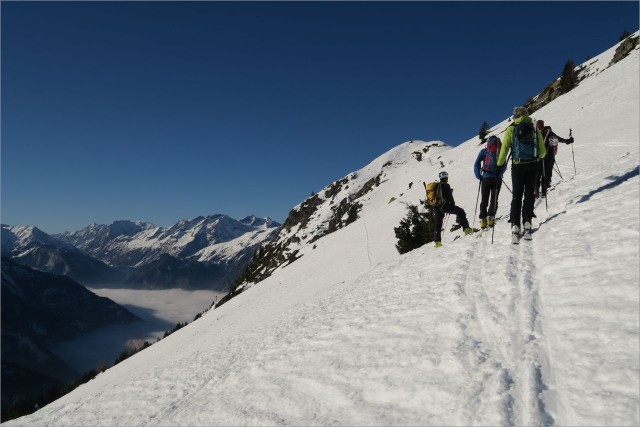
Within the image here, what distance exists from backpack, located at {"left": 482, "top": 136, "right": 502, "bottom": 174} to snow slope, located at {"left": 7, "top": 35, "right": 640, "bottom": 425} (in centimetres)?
186

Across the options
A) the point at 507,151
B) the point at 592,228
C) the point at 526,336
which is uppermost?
the point at 507,151

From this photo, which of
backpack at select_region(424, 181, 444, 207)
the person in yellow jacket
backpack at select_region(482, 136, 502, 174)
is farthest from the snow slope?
backpack at select_region(482, 136, 502, 174)

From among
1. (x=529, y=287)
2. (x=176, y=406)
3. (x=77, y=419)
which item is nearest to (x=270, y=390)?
(x=176, y=406)

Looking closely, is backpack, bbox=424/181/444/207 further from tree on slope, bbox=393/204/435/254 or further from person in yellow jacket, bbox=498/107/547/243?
tree on slope, bbox=393/204/435/254

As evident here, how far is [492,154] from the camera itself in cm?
1047

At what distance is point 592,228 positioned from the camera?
7.88m

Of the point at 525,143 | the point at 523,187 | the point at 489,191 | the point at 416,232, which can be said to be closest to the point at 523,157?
the point at 525,143

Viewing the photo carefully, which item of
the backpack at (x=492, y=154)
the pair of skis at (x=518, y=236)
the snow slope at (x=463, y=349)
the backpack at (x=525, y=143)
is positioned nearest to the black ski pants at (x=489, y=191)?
the backpack at (x=492, y=154)

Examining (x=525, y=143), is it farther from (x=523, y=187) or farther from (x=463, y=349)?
(x=463, y=349)

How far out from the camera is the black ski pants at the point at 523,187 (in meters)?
8.60

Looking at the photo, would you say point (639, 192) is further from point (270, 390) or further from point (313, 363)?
point (270, 390)

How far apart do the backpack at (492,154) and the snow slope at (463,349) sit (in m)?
1.86

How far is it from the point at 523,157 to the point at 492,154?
6.56 ft

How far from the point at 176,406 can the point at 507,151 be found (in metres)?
9.24
